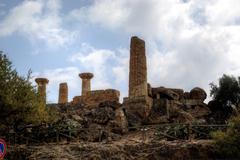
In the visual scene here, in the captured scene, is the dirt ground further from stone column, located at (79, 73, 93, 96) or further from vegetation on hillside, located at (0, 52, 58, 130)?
stone column, located at (79, 73, 93, 96)

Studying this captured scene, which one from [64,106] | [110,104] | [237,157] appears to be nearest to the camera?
[237,157]

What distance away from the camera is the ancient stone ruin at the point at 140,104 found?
106 feet

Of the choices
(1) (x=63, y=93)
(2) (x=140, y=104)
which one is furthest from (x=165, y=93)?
(1) (x=63, y=93)

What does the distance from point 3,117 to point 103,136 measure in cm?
636

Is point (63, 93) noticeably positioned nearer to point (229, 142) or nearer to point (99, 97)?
point (99, 97)

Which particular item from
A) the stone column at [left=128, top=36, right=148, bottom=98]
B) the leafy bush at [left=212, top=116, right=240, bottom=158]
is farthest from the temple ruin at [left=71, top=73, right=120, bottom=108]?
the leafy bush at [left=212, top=116, right=240, bottom=158]

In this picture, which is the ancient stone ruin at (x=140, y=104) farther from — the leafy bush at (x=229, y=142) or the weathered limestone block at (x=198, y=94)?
the leafy bush at (x=229, y=142)

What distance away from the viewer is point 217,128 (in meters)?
23.2

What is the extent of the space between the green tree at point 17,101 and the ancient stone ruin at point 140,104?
5786mm

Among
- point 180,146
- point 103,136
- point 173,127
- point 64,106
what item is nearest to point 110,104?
point 64,106

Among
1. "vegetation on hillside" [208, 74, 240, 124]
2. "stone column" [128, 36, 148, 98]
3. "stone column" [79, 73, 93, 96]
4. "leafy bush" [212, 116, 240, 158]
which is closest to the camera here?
"leafy bush" [212, 116, 240, 158]

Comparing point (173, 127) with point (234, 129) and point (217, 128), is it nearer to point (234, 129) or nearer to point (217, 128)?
point (217, 128)

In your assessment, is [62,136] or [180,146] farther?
[62,136]

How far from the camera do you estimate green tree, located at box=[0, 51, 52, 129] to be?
79.1 ft
